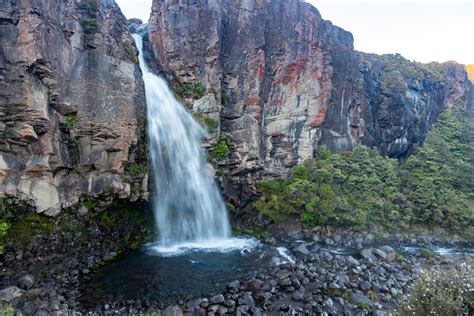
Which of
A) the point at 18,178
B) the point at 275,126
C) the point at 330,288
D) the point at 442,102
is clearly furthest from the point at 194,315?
the point at 442,102

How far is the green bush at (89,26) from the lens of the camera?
13.0 metres

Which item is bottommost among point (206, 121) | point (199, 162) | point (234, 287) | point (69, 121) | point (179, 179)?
point (234, 287)

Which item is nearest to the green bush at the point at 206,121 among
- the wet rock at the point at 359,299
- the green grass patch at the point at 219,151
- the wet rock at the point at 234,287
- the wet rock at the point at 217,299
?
the green grass patch at the point at 219,151

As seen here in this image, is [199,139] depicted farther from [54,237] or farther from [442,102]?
[442,102]

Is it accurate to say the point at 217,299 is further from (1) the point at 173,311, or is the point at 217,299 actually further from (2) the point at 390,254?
(2) the point at 390,254

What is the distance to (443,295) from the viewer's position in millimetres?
4723

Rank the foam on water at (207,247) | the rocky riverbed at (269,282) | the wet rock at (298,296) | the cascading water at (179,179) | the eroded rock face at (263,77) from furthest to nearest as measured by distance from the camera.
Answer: the eroded rock face at (263,77) → the cascading water at (179,179) → the foam on water at (207,247) → the wet rock at (298,296) → the rocky riverbed at (269,282)

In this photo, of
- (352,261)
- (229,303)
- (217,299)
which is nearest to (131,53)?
(217,299)

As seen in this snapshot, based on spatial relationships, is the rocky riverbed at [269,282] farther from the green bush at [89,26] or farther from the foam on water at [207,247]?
the green bush at [89,26]

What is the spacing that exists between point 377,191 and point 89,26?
62.2 feet

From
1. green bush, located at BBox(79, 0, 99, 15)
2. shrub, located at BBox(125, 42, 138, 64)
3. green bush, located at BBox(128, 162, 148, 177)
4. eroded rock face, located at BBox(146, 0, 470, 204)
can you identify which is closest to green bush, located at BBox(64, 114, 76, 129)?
green bush, located at BBox(128, 162, 148, 177)

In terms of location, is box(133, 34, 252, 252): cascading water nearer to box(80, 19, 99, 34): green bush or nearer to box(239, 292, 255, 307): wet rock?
box(80, 19, 99, 34): green bush

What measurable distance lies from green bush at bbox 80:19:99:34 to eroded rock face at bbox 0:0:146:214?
0.13 feet

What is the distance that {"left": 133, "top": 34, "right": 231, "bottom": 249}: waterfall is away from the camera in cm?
1543
